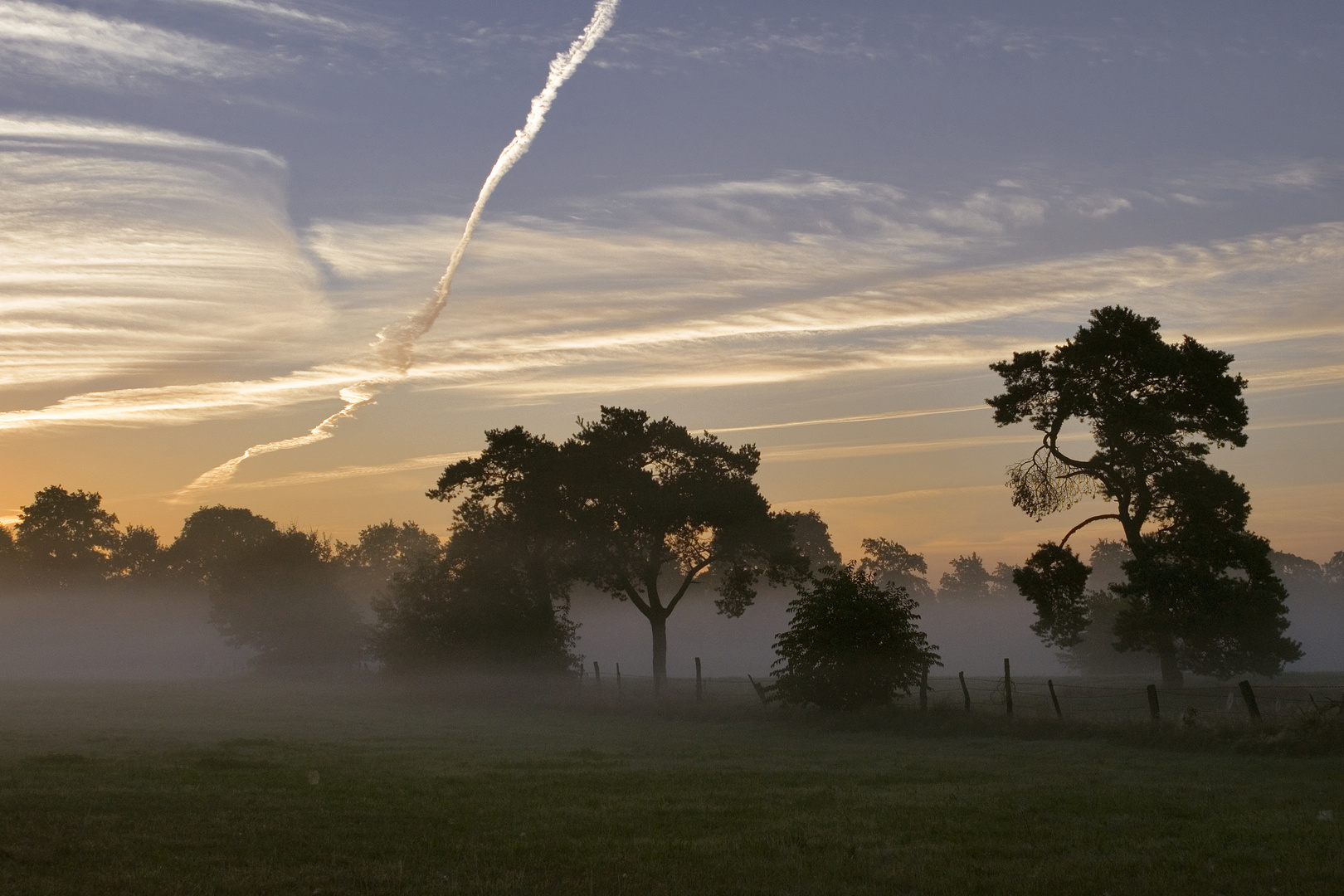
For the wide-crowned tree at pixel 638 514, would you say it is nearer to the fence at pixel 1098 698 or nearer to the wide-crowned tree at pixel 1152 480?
the fence at pixel 1098 698

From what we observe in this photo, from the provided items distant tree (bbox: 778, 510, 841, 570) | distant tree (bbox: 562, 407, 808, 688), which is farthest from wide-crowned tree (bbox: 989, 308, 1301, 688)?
distant tree (bbox: 778, 510, 841, 570)

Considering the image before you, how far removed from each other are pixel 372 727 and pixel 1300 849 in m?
32.3

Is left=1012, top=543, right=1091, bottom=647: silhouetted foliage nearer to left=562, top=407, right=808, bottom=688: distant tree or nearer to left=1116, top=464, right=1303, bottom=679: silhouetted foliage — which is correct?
left=1116, top=464, right=1303, bottom=679: silhouetted foliage

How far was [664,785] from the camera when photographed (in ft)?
69.1

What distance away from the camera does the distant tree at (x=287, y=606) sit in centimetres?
9631

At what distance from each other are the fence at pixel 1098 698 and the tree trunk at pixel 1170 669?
2.07 ft

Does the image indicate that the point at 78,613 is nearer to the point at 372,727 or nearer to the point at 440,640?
the point at 440,640

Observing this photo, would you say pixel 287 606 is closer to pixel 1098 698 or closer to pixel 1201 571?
pixel 1098 698

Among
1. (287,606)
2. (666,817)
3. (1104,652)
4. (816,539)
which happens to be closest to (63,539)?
(287,606)

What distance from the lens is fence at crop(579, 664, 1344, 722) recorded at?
3081 cm

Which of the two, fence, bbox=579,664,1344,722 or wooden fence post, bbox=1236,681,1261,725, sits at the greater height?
wooden fence post, bbox=1236,681,1261,725

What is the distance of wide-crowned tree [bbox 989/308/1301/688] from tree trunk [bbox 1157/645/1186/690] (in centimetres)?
10

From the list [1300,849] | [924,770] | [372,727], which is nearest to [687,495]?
[372,727]

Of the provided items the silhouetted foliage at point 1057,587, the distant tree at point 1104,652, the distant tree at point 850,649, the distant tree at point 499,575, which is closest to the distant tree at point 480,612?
the distant tree at point 499,575
